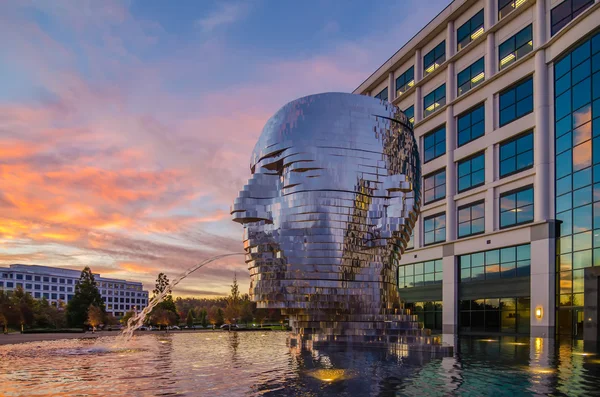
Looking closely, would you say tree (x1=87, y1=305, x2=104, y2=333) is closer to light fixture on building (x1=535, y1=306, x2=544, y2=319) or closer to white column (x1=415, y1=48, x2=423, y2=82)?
white column (x1=415, y1=48, x2=423, y2=82)

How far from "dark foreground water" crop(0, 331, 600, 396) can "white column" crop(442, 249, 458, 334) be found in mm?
25776

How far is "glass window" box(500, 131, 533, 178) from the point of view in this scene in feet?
130

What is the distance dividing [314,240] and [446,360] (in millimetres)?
6771

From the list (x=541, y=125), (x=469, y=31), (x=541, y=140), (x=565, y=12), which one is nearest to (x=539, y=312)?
(x=541, y=140)

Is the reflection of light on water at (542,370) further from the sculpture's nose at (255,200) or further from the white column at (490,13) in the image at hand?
the white column at (490,13)

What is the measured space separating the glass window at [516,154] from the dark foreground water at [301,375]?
2102 centimetres

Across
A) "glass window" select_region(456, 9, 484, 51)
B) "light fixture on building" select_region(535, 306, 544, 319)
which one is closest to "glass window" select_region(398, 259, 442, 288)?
"light fixture on building" select_region(535, 306, 544, 319)

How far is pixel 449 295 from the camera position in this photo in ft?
156

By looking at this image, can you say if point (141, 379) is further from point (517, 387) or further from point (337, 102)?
point (337, 102)

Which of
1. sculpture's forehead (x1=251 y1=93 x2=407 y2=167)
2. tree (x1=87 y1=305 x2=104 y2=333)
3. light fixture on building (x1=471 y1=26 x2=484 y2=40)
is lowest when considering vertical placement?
tree (x1=87 y1=305 x2=104 y2=333)

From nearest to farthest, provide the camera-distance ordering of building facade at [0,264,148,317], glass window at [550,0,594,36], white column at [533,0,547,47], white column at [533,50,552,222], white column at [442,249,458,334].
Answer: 1. glass window at [550,0,594,36]
2. white column at [533,50,552,222]
3. white column at [533,0,547,47]
4. white column at [442,249,458,334]
5. building facade at [0,264,148,317]

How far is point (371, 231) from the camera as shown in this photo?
2330 cm

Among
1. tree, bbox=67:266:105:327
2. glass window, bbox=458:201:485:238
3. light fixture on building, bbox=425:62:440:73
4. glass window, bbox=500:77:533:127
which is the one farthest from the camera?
tree, bbox=67:266:105:327

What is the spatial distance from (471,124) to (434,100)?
20.9 feet
